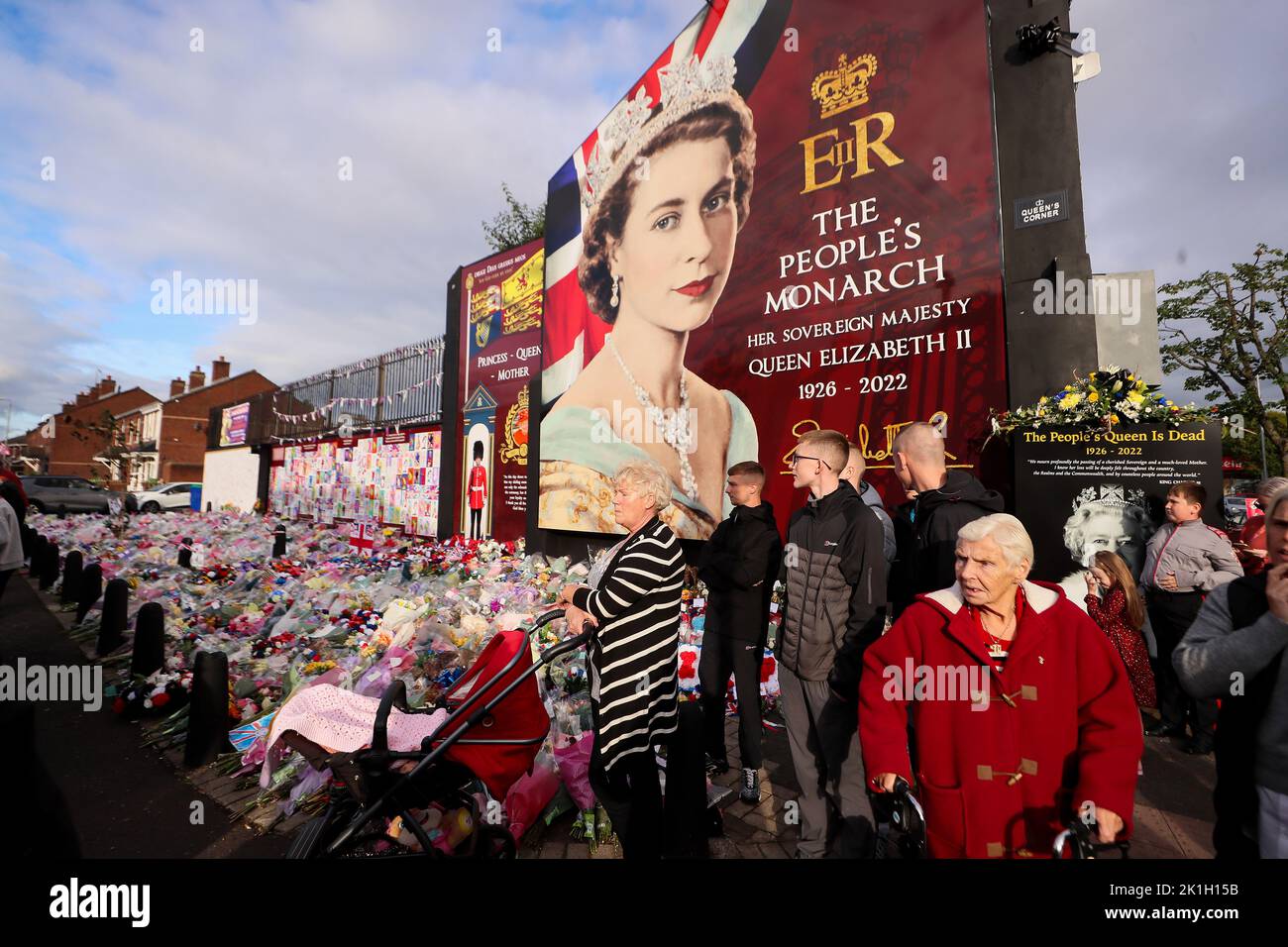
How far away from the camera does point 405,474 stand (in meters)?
14.0

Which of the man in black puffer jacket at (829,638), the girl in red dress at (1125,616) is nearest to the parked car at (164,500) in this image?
the man in black puffer jacket at (829,638)

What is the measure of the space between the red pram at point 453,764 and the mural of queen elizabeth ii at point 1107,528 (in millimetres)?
4002

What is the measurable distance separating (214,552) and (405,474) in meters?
4.48

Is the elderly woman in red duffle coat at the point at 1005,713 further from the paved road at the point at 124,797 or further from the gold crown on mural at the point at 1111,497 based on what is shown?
the gold crown on mural at the point at 1111,497

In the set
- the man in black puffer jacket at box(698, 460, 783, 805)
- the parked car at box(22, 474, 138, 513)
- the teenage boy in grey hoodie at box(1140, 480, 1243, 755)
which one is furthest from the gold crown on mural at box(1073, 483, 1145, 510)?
the parked car at box(22, 474, 138, 513)

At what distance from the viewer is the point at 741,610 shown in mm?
3371

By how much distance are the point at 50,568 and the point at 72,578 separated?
74.7 inches

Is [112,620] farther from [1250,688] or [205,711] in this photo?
[1250,688]

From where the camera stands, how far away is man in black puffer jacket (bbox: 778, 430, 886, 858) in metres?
2.59

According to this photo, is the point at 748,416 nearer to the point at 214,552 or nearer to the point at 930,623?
the point at 930,623

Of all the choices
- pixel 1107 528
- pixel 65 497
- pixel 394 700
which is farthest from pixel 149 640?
pixel 65 497

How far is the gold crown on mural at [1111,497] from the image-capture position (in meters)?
4.10

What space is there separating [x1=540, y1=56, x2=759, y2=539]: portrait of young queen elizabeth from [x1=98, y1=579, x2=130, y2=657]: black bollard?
18.6 feet
